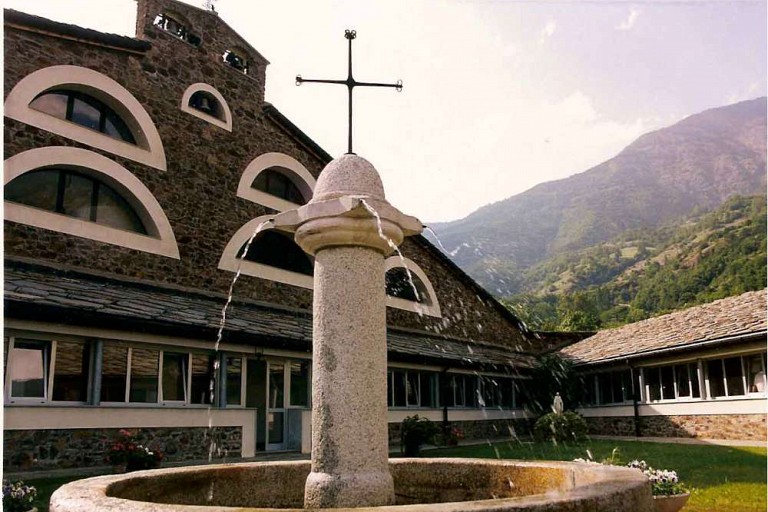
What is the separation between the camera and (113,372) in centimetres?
1282

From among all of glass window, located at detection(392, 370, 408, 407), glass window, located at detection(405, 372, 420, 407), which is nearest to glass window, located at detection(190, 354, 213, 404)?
glass window, located at detection(392, 370, 408, 407)

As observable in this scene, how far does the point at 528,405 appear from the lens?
88.8ft

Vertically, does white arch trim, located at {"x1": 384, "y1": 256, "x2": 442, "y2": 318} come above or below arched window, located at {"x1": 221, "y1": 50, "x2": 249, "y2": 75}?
below

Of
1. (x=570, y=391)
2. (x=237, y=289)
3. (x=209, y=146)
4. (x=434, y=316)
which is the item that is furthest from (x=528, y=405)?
(x=209, y=146)

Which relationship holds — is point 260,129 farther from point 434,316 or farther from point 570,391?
point 570,391

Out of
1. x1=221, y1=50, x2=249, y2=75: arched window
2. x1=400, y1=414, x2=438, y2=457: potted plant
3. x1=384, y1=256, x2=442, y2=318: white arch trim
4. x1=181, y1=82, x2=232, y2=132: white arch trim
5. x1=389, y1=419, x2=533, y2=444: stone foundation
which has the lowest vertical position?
x1=389, y1=419, x2=533, y2=444: stone foundation

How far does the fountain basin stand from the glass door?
11.3 meters

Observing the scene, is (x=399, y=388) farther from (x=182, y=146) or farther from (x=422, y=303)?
(x=182, y=146)

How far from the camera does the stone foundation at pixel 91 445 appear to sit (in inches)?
433

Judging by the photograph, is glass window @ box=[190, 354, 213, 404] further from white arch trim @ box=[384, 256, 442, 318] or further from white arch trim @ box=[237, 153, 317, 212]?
white arch trim @ box=[384, 256, 442, 318]

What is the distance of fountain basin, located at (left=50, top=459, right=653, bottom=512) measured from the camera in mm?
3160

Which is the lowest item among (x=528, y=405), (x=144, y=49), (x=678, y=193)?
(x=528, y=405)

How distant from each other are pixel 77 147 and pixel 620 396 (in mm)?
19993

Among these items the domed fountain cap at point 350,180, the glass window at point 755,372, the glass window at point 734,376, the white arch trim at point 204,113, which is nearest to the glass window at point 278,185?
the white arch trim at point 204,113
